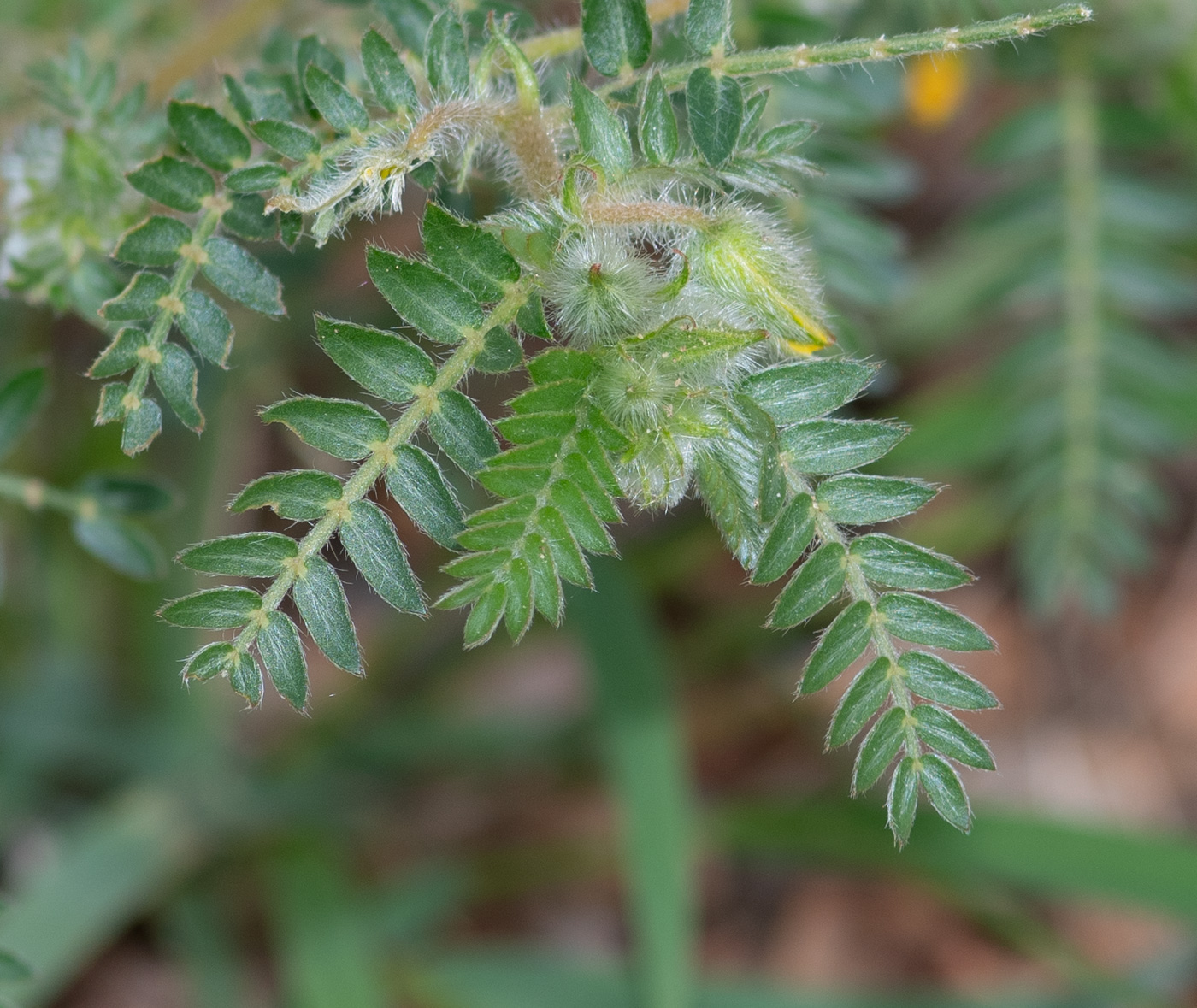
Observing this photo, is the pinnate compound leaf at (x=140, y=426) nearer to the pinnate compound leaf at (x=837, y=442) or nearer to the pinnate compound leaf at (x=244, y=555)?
the pinnate compound leaf at (x=244, y=555)

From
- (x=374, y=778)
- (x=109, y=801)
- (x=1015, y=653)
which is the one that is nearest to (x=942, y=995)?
(x=1015, y=653)

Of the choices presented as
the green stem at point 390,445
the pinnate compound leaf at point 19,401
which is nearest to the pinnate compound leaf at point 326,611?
the green stem at point 390,445

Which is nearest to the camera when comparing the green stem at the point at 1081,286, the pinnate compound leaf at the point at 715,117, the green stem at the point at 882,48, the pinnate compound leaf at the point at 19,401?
the green stem at the point at 882,48

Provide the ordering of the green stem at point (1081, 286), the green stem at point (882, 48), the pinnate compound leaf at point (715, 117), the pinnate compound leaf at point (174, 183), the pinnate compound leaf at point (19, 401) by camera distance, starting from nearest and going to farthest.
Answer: the green stem at point (882, 48) < the pinnate compound leaf at point (715, 117) < the pinnate compound leaf at point (174, 183) < the pinnate compound leaf at point (19, 401) < the green stem at point (1081, 286)

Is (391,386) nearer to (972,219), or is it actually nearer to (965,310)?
(972,219)

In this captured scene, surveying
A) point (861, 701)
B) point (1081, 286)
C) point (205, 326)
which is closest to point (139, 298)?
point (205, 326)

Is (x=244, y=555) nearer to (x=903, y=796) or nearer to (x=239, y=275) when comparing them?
(x=239, y=275)
